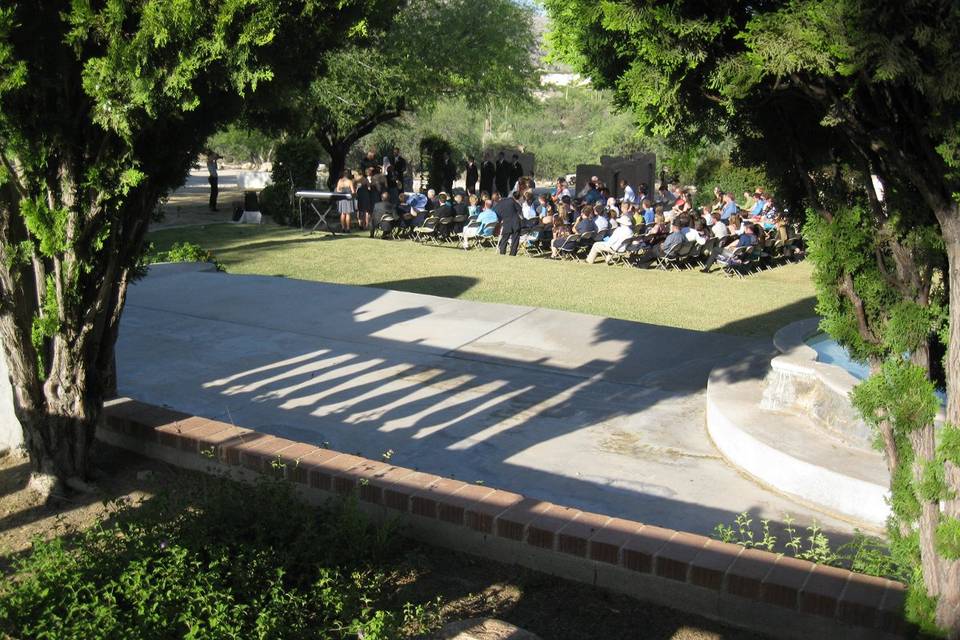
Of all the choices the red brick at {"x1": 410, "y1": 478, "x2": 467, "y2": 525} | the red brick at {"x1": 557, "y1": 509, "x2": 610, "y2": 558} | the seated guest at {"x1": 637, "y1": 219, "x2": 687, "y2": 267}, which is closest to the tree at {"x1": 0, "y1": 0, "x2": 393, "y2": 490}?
the red brick at {"x1": 410, "y1": 478, "x2": 467, "y2": 525}

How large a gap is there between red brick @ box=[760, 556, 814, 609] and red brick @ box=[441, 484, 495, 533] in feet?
4.18

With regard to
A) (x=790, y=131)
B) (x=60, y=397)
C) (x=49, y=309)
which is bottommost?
(x=60, y=397)

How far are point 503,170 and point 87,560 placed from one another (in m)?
28.2

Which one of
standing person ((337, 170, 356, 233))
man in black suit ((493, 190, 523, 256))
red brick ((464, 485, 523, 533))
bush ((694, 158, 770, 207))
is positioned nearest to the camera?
red brick ((464, 485, 523, 533))

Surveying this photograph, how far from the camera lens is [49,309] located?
191 inches

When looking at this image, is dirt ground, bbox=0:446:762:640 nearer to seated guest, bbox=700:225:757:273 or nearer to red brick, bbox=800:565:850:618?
red brick, bbox=800:565:850:618

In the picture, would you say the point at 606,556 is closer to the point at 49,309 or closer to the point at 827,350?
the point at 49,309

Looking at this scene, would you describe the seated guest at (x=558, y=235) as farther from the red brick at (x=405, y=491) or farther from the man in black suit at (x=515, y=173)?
the red brick at (x=405, y=491)

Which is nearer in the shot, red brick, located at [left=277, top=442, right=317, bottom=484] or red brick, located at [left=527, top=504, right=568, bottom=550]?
red brick, located at [left=527, top=504, right=568, bottom=550]

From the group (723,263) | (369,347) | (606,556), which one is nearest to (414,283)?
(369,347)

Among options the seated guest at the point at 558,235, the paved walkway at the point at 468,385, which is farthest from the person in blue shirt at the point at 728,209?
the paved walkway at the point at 468,385

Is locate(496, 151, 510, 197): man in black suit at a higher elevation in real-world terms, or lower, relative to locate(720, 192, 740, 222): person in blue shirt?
higher

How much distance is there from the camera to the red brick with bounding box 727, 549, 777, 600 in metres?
3.76

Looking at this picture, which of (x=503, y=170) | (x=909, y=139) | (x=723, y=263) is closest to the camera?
(x=909, y=139)
